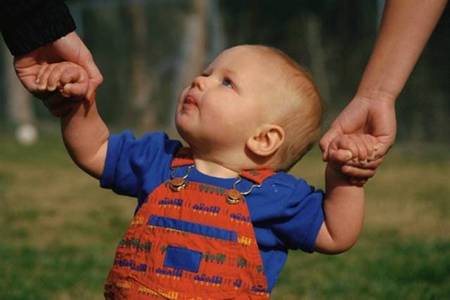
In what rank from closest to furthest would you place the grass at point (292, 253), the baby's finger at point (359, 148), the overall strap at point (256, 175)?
the baby's finger at point (359, 148) → the overall strap at point (256, 175) → the grass at point (292, 253)

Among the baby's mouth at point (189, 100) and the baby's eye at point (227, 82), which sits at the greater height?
the baby's eye at point (227, 82)

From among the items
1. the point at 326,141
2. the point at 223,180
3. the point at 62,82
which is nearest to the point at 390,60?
the point at 326,141

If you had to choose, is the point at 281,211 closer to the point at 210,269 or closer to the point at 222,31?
the point at 210,269

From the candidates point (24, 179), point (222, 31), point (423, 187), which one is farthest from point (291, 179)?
point (222, 31)

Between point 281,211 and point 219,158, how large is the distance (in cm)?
24

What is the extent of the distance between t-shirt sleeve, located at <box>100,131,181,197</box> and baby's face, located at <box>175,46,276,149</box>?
0.40ft

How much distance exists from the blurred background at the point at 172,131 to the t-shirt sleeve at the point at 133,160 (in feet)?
6.47

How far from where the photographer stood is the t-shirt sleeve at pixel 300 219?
245cm

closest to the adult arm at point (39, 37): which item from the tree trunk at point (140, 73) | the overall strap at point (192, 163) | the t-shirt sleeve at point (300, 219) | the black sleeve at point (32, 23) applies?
the black sleeve at point (32, 23)

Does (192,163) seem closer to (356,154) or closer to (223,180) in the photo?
(223,180)

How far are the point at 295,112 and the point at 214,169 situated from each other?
28 cm

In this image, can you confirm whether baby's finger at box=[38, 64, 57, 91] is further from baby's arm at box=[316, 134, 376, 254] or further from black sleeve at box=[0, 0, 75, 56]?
baby's arm at box=[316, 134, 376, 254]

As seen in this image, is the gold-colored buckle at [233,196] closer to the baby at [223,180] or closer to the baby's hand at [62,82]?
the baby at [223,180]

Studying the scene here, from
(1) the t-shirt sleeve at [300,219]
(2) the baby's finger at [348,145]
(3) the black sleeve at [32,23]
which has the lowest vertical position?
(1) the t-shirt sleeve at [300,219]
